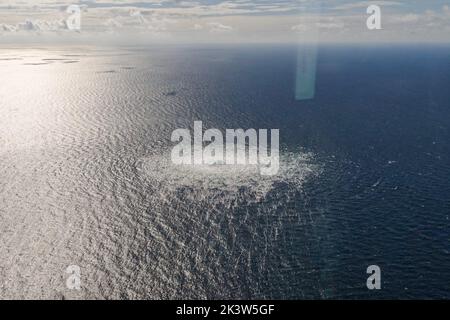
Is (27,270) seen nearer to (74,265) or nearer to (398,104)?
(74,265)

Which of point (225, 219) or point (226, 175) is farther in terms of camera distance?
point (226, 175)

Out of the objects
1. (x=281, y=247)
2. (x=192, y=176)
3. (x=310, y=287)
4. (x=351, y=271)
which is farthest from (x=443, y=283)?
(x=192, y=176)

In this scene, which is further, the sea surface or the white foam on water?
the white foam on water

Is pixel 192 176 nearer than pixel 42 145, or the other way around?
pixel 192 176

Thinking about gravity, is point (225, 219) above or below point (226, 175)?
below

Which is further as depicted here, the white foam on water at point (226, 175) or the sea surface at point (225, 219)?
the white foam on water at point (226, 175)

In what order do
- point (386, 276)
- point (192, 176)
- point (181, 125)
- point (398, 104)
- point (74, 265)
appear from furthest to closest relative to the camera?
point (398, 104) < point (181, 125) < point (192, 176) < point (74, 265) < point (386, 276)

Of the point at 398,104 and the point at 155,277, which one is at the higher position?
the point at 398,104

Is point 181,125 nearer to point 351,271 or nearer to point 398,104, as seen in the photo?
point 351,271
